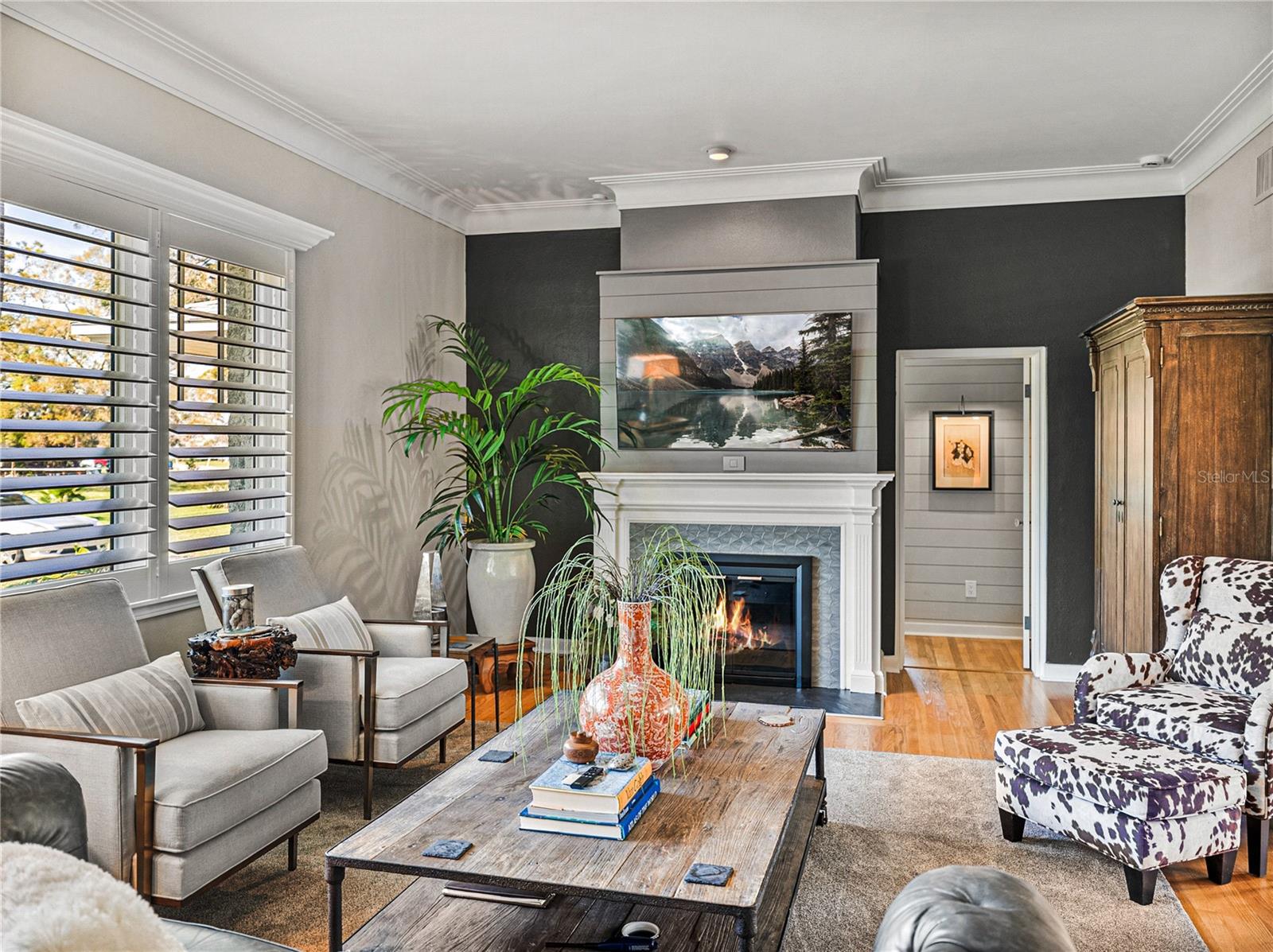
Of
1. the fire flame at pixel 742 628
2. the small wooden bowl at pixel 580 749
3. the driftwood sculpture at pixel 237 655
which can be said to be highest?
the driftwood sculpture at pixel 237 655

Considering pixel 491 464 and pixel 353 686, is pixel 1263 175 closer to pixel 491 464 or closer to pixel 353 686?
pixel 491 464

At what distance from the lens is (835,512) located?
4852 mm

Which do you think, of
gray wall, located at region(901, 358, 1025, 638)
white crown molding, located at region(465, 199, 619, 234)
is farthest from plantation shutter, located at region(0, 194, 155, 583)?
gray wall, located at region(901, 358, 1025, 638)

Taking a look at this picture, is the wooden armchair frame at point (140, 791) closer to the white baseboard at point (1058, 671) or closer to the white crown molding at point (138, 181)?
the white crown molding at point (138, 181)

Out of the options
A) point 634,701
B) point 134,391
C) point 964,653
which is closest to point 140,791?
point 634,701

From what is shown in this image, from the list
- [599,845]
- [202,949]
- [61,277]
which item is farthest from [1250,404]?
[61,277]

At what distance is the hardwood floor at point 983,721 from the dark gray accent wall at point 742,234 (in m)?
2.42

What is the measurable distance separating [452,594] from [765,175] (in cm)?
311

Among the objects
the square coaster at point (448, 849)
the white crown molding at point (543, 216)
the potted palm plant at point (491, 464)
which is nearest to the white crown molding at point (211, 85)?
the white crown molding at point (543, 216)

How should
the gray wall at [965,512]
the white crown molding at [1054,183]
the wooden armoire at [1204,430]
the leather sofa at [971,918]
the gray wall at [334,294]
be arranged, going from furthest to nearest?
the gray wall at [965,512], the white crown molding at [1054,183], the wooden armoire at [1204,430], the gray wall at [334,294], the leather sofa at [971,918]

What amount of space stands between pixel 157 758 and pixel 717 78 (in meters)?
3.14

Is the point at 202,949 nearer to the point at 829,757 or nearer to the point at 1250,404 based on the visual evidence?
the point at 829,757

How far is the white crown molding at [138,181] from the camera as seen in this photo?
9.07 ft

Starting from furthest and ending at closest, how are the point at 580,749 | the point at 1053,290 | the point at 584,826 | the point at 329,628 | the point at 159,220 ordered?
1. the point at 1053,290
2. the point at 329,628
3. the point at 159,220
4. the point at 580,749
5. the point at 584,826
